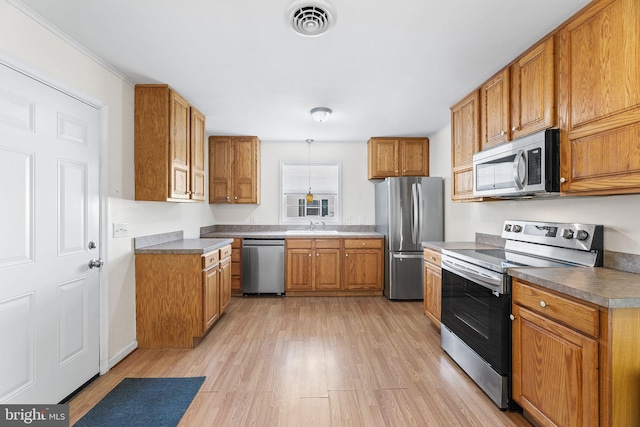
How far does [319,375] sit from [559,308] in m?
1.66

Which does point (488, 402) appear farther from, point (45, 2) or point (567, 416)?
point (45, 2)

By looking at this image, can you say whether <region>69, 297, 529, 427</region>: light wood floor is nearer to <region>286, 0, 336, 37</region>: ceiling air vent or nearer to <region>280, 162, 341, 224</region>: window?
<region>280, 162, 341, 224</region>: window

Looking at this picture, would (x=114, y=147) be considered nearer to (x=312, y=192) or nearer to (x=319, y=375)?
(x=319, y=375)


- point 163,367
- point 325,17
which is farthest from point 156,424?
point 325,17

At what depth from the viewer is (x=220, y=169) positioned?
4.79 metres

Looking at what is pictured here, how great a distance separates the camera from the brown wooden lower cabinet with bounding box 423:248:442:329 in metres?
3.11

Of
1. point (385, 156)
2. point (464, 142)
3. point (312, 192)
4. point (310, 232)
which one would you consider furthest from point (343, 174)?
point (464, 142)

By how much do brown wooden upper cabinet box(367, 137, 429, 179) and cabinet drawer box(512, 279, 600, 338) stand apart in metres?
3.04

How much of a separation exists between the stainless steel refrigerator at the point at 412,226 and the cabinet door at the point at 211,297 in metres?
2.32

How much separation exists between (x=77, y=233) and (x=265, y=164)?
10.5ft

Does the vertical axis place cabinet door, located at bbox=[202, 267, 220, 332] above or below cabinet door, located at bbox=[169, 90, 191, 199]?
below

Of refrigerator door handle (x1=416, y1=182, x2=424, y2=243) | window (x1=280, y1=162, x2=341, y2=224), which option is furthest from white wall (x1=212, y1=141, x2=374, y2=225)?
refrigerator door handle (x1=416, y1=182, x2=424, y2=243)

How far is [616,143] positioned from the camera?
1617mm

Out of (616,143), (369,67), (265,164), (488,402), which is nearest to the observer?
(616,143)
